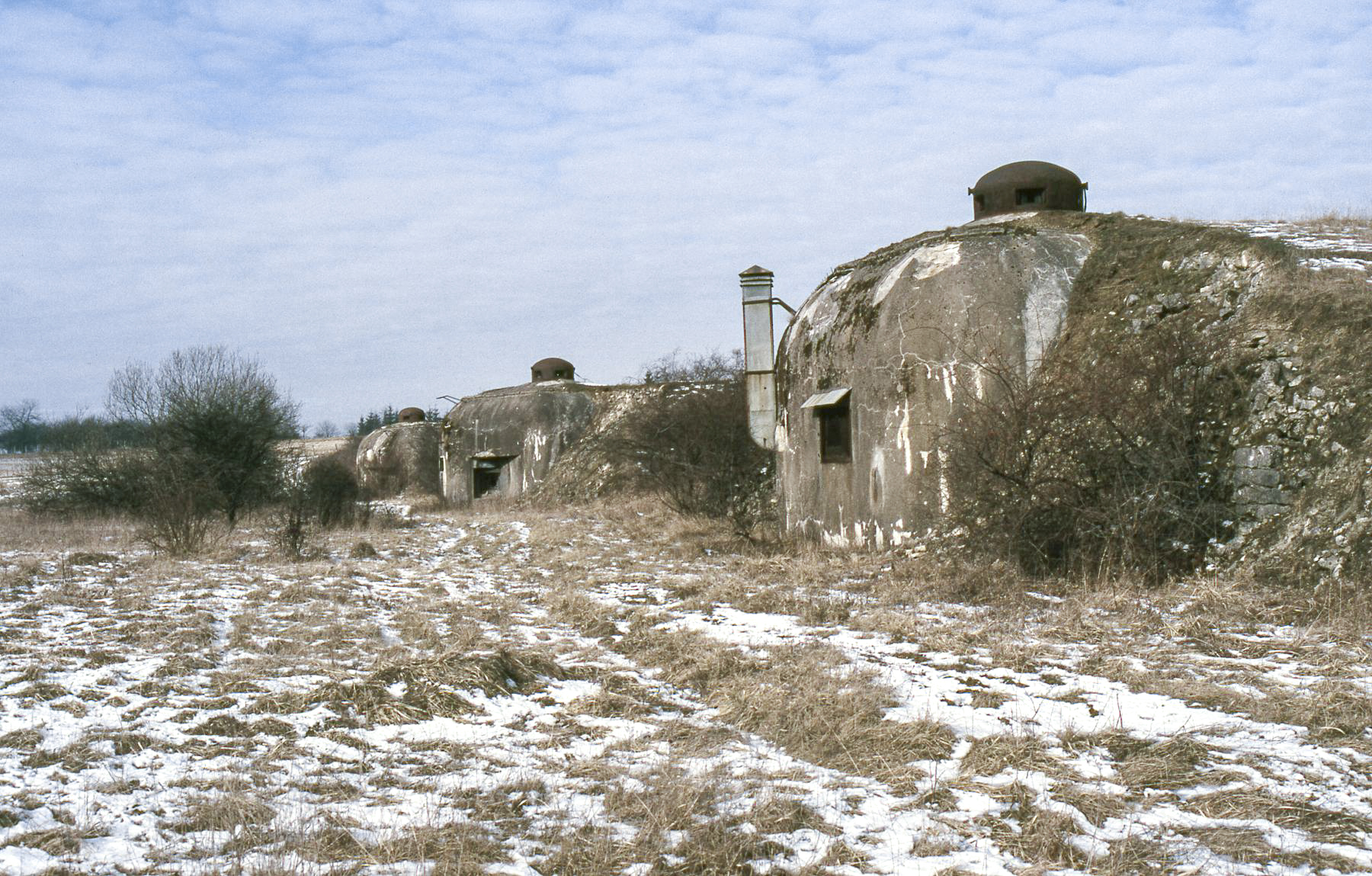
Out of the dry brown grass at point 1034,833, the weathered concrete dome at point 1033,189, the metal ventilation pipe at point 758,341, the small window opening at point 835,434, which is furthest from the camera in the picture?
the metal ventilation pipe at point 758,341

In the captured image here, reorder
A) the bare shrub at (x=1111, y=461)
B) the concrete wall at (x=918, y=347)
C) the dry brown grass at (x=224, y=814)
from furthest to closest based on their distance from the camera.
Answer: the concrete wall at (x=918, y=347), the bare shrub at (x=1111, y=461), the dry brown grass at (x=224, y=814)

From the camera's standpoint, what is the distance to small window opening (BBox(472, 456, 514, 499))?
2588cm

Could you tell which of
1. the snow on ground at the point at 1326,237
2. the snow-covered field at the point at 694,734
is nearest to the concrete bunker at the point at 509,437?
the snow-covered field at the point at 694,734

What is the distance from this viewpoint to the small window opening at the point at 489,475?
1019 inches

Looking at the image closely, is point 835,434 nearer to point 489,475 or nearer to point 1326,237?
point 1326,237

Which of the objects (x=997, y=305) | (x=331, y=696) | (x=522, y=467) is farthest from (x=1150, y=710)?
(x=522, y=467)

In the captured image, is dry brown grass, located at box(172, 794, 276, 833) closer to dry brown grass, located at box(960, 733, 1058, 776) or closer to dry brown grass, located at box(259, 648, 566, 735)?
dry brown grass, located at box(259, 648, 566, 735)

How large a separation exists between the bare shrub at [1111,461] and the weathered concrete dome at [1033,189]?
368cm

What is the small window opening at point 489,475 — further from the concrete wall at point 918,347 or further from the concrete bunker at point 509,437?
the concrete wall at point 918,347

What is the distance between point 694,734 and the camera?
15.9ft

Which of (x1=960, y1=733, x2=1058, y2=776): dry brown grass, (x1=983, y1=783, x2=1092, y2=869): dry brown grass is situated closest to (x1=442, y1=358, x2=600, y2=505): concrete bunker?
(x1=960, y1=733, x2=1058, y2=776): dry brown grass

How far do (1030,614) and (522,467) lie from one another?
19.4m

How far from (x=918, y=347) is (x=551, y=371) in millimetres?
19394

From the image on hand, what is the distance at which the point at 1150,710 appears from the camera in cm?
500
